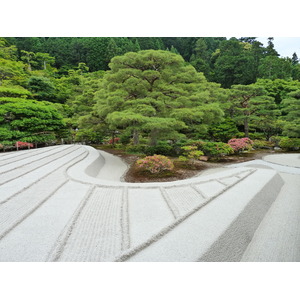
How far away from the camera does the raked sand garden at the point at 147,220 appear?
1902mm

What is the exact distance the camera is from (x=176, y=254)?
1820mm

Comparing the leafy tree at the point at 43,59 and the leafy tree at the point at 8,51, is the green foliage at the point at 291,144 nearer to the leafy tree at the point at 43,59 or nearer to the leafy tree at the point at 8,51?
the leafy tree at the point at 8,51

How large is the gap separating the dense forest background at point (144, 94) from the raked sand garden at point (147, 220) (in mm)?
2904

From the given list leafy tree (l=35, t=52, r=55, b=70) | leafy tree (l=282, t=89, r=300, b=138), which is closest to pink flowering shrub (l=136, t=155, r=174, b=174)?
leafy tree (l=282, t=89, r=300, b=138)

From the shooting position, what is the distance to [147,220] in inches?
98.7

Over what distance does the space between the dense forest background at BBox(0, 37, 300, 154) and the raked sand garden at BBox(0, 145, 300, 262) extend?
290 centimetres

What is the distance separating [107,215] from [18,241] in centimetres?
105

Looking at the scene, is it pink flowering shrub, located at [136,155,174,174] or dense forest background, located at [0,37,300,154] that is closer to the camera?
pink flowering shrub, located at [136,155,174,174]

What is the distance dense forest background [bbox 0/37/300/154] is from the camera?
6621mm

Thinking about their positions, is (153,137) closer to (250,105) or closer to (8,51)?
(250,105)

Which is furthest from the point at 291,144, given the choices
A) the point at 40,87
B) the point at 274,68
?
the point at 40,87

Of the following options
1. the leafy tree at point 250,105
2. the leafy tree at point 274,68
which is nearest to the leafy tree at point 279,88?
the leafy tree at point 274,68

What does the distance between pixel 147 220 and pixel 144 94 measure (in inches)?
220

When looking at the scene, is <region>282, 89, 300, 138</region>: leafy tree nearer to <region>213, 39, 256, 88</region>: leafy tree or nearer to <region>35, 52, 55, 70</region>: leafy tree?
<region>213, 39, 256, 88</region>: leafy tree
